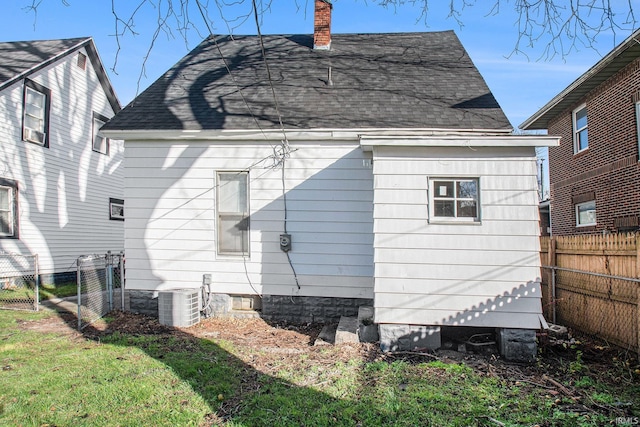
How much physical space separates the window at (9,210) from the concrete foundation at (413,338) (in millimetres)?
10976

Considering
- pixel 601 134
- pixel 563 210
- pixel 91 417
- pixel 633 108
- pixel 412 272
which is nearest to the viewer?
pixel 91 417

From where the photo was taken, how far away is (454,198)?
5.75m

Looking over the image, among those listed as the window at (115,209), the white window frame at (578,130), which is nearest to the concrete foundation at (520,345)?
the white window frame at (578,130)

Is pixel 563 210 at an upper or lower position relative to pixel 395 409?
upper

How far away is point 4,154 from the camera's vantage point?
420 inches

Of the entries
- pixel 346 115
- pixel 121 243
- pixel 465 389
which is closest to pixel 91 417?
pixel 465 389

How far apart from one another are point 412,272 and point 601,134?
10.3 meters

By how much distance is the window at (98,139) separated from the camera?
45.9 ft

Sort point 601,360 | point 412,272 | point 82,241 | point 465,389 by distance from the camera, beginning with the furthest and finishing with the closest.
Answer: point 82,241 → point 412,272 → point 601,360 → point 465,389

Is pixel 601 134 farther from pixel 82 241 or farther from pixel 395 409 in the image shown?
pixel 82 241

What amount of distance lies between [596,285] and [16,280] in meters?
13.6

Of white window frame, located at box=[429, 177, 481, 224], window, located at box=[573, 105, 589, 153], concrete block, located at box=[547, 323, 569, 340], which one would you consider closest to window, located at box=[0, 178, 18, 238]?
white window frame, located at box=[429, 177, 481, 224]

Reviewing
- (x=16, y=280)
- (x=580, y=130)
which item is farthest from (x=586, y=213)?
(x=16, y=280)

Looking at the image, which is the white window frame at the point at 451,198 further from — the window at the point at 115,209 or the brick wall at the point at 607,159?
the window at the point at 115,209
